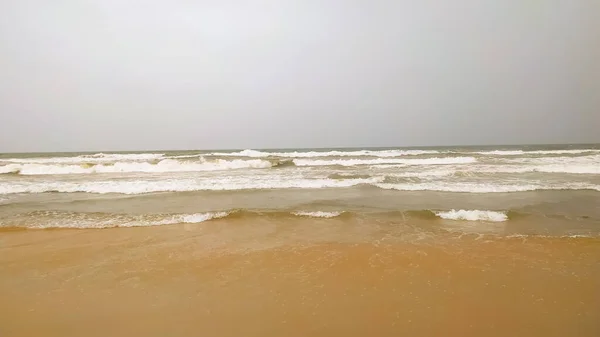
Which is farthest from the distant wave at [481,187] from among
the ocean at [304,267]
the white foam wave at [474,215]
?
the white foam wave at [474,215]

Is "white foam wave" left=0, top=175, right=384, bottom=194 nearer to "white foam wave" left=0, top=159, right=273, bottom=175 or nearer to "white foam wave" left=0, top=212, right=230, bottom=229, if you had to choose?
"white foam wave" left=0, top=212, right=230, bottom=229

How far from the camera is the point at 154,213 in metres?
7.46

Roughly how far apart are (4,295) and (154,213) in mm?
3910

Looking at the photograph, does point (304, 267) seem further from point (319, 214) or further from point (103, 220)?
point (103, 220)

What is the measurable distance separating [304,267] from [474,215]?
14.8ft

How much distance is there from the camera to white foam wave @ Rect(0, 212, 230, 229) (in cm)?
648

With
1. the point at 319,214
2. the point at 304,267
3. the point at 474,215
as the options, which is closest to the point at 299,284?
the point at 304,267

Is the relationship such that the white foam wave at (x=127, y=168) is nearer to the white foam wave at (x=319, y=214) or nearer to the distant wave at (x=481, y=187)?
the distant wave at (x=481, y=187)

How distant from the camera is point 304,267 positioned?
166 inches

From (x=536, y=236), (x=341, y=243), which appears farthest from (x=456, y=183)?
(x=341, y=243)

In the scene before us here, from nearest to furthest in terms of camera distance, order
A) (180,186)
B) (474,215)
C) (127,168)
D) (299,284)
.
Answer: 1. (299,284)
2. (474,215)
3. (180,186)
4. (127,168)

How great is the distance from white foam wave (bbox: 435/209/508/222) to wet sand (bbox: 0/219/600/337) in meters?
1.23

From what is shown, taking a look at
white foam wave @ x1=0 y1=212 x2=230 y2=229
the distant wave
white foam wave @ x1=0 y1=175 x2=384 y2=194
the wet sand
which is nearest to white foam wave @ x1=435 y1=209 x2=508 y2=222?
the wet sand

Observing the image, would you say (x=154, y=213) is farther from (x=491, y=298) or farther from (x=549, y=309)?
(x=549, y=309)
